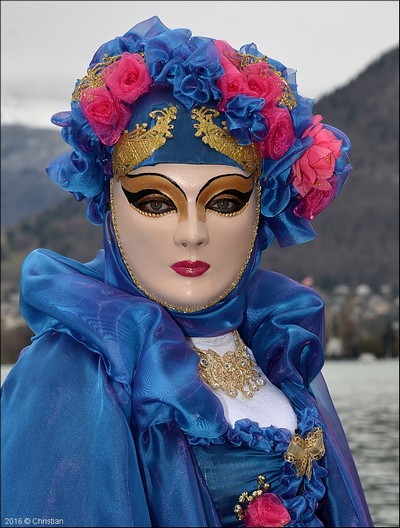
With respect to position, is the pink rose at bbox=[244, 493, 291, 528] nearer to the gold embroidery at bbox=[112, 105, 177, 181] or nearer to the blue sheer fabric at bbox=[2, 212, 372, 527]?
the blue sheer fabric at bbox=[2, 212, 372, 527]

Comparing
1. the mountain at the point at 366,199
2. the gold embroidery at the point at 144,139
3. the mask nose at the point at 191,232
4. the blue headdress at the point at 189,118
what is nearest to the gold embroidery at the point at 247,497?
the mask nose at the point at 191,232

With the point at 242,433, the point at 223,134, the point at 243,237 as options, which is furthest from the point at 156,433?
Result: the point at 223,134

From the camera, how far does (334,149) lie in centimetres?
246

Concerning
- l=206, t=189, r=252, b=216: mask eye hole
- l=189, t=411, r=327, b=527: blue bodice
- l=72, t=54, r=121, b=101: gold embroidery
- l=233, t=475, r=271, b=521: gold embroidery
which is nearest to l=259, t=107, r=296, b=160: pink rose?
l=206, t=189, r=252, b=216: mask eye hole

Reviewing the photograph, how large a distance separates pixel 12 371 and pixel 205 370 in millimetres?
456

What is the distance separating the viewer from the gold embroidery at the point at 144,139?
2.28 metres

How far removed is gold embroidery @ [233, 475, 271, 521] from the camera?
2281mm

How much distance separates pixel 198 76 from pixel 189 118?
98 millimetres

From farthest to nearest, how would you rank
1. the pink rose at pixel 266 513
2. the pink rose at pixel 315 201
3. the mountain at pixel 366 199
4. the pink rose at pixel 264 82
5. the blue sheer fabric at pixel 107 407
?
1. the mountain at pixel 366 199
2. the pink rose at pixel 315 201
3. the pink rose at pixel 264 82
4. the pink rose at pixel 266 513
5. the blue sheer fabric at pixel 107 407

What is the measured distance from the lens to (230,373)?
242cm

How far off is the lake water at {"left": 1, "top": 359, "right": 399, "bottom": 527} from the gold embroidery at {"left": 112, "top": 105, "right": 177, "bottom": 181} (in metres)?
0.73

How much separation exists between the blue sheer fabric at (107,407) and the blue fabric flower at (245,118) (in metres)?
0.35

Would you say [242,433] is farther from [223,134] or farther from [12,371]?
[223,134]

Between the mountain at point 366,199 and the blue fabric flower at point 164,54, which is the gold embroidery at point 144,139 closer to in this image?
the blue fabric flower at point 164,54
